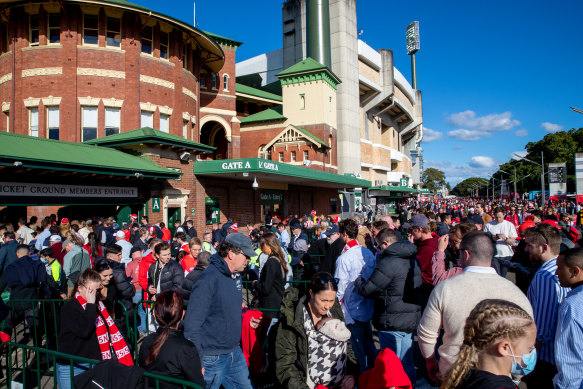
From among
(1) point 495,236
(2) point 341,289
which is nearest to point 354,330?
(2) point 341,289

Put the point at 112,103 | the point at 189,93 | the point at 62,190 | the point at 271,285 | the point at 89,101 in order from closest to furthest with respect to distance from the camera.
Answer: the point at 271,285
the point at 62,190
the point at 89,101
the point at 112,103
the point at 189,93

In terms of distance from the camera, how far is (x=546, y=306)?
3.59 m

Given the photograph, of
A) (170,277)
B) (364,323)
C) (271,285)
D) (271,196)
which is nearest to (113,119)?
(271,196)

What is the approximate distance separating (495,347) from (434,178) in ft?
485

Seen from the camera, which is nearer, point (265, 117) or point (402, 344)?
point (402, 344)

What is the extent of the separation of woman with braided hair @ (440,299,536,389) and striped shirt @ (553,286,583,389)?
108 cm

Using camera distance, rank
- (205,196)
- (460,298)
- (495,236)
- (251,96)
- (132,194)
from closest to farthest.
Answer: (460,298) < (495,236) < (132,194) < (205,196) < (251,96)

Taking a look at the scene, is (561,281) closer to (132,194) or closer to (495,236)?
(495,236)

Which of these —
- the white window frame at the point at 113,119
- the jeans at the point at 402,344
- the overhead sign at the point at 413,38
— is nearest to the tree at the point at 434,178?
the overhead sign at the point at 413,38

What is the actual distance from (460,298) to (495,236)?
599 cm

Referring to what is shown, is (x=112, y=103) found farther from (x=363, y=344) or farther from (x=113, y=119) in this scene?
(x=363, y=344)

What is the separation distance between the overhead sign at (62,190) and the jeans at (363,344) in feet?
41.5

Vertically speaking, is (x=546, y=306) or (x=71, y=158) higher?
(x=71, y=158)

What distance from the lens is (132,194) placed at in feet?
53.5
